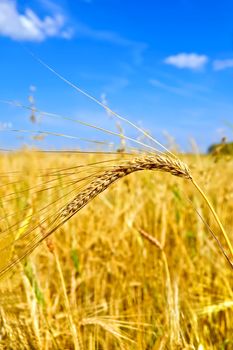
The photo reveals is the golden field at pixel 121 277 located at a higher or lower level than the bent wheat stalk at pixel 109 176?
lower

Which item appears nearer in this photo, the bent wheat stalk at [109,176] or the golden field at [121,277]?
the bent wheat stalk at [109,176]

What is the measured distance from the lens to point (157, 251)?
2016 mm

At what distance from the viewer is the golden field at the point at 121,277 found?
1139 millimetres

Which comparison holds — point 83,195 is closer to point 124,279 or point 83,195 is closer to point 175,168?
point 175,168

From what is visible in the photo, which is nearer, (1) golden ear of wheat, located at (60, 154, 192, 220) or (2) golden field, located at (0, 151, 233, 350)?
(1) golden ear of wheat, located at (60, 154, 192, 220)

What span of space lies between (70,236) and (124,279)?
47cm

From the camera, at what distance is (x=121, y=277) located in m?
1.87

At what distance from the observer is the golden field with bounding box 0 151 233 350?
44.8 inches

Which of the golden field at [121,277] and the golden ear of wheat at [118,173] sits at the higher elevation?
the golden ear of wheat at [118,173]

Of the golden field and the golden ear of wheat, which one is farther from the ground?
the golden ear of wheat

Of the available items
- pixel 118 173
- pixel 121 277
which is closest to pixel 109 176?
pixel 118 173

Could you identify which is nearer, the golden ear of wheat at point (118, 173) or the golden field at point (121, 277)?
the golden ear of wheat at point (118, 173)

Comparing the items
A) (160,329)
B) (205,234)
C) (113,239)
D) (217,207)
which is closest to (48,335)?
(160,329)

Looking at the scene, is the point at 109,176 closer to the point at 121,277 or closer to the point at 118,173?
the point at 118,173
